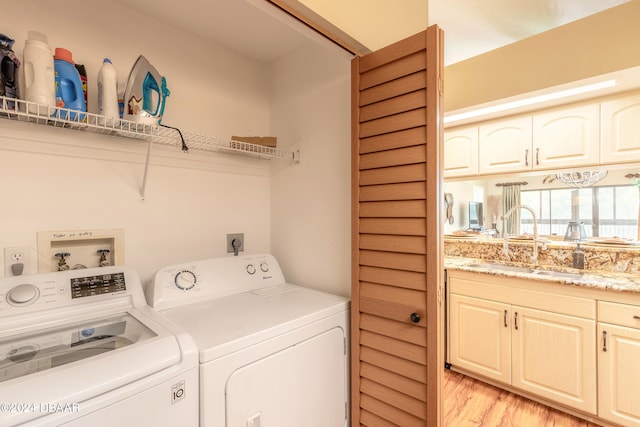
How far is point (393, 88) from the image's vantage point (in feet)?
4.03

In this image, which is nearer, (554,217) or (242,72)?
(242,72)

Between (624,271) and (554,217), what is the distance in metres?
1.74

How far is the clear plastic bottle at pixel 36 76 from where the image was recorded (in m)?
1.02

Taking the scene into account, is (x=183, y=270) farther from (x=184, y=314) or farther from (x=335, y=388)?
(x=335, y=388)

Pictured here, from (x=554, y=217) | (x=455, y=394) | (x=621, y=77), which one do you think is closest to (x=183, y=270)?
(x=455, y=394)

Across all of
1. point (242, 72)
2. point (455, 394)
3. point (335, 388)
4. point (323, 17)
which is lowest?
point (455, 394)

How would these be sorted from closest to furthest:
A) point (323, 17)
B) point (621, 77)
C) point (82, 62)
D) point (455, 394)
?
point (323, 17), point (82, 62), point (621, 77), point (455, 394)

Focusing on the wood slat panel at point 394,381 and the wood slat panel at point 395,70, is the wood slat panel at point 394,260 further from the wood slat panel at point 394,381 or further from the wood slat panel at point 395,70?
the wood slat panel at point 395,70

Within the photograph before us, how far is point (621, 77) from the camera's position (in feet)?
5.80

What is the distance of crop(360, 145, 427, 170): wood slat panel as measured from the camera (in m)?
1.16

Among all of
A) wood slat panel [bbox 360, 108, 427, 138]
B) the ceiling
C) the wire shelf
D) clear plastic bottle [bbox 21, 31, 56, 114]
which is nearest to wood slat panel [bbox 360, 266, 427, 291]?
wood slat panel [bbox 360, 108, 427, 138]

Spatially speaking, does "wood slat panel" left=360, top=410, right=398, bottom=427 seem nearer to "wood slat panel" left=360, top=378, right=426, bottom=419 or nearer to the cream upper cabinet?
"wood slat panel" left=360, top=378, right=426, bottom=419

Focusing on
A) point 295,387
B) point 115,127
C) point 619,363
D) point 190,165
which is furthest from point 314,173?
point 619,363

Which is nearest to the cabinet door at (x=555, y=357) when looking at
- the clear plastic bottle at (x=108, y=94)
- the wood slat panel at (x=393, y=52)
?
the wood slat panel at (x=393, y=52)
